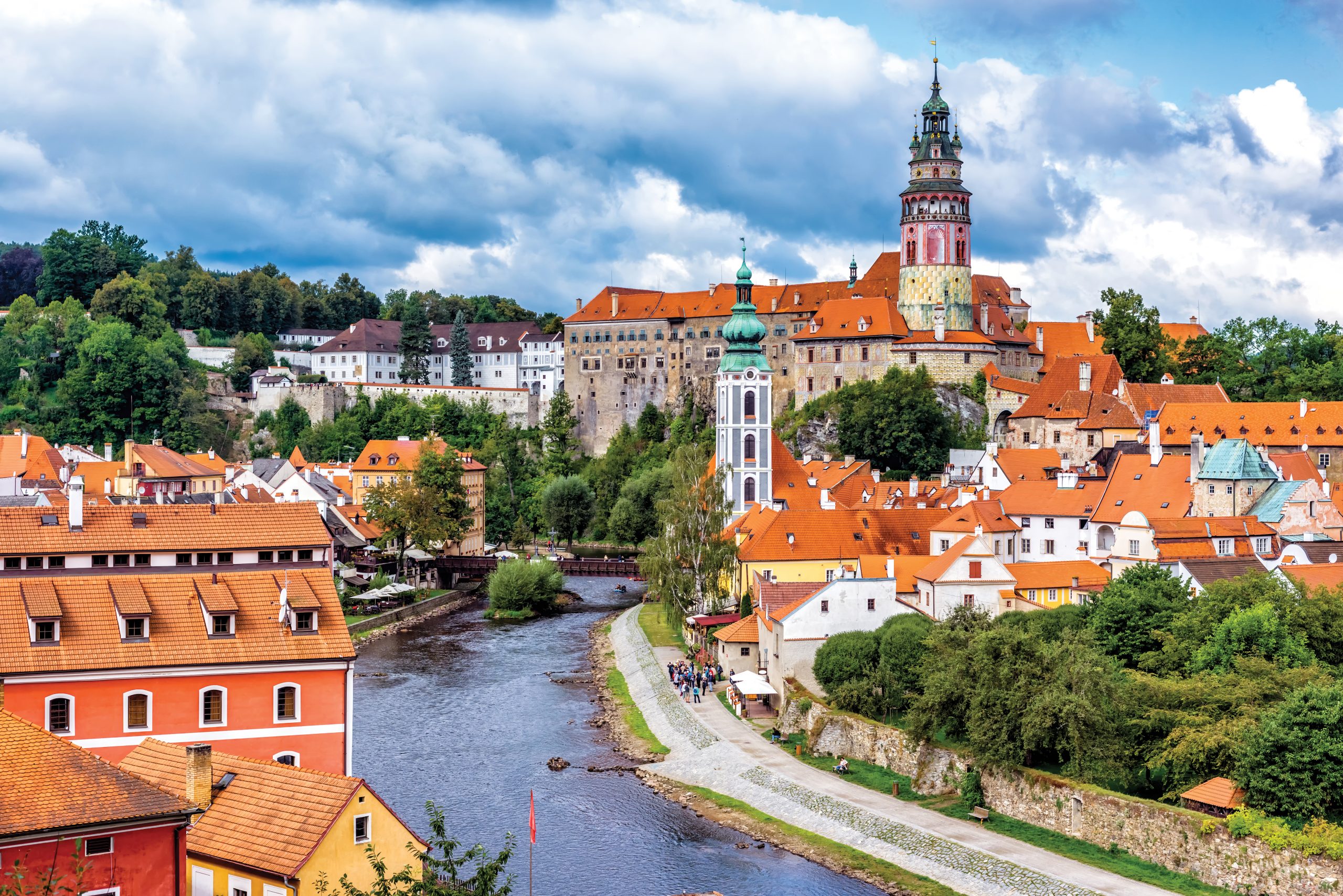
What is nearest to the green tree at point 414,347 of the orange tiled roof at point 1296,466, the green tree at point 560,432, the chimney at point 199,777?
the green tree at point 560,432

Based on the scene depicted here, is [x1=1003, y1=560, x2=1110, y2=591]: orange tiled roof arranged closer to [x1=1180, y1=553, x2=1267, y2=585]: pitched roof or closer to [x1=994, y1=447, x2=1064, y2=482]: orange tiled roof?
[x1=1180, y1=553, x2=1267, y2=585]: pitched roof

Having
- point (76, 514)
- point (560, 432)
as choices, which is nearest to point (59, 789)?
point (76, 514)

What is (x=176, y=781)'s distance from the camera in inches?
899

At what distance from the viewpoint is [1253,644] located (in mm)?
34781

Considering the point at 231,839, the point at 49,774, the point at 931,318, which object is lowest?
the point at 231,839

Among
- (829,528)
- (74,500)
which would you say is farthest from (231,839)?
(829,528)

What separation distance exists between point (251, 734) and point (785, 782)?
532 inches

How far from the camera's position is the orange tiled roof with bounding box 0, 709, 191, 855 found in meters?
18.7

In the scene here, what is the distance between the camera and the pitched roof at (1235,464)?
52281 millimetres

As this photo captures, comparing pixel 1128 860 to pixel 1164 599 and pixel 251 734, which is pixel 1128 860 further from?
pixel 251 734

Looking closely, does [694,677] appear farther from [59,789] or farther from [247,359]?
[247,359]

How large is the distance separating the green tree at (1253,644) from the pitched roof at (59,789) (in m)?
24.0

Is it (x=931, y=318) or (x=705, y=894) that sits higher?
(x=931, y=318)

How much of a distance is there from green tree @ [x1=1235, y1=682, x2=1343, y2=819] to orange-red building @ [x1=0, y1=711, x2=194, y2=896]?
19478 millimetres
